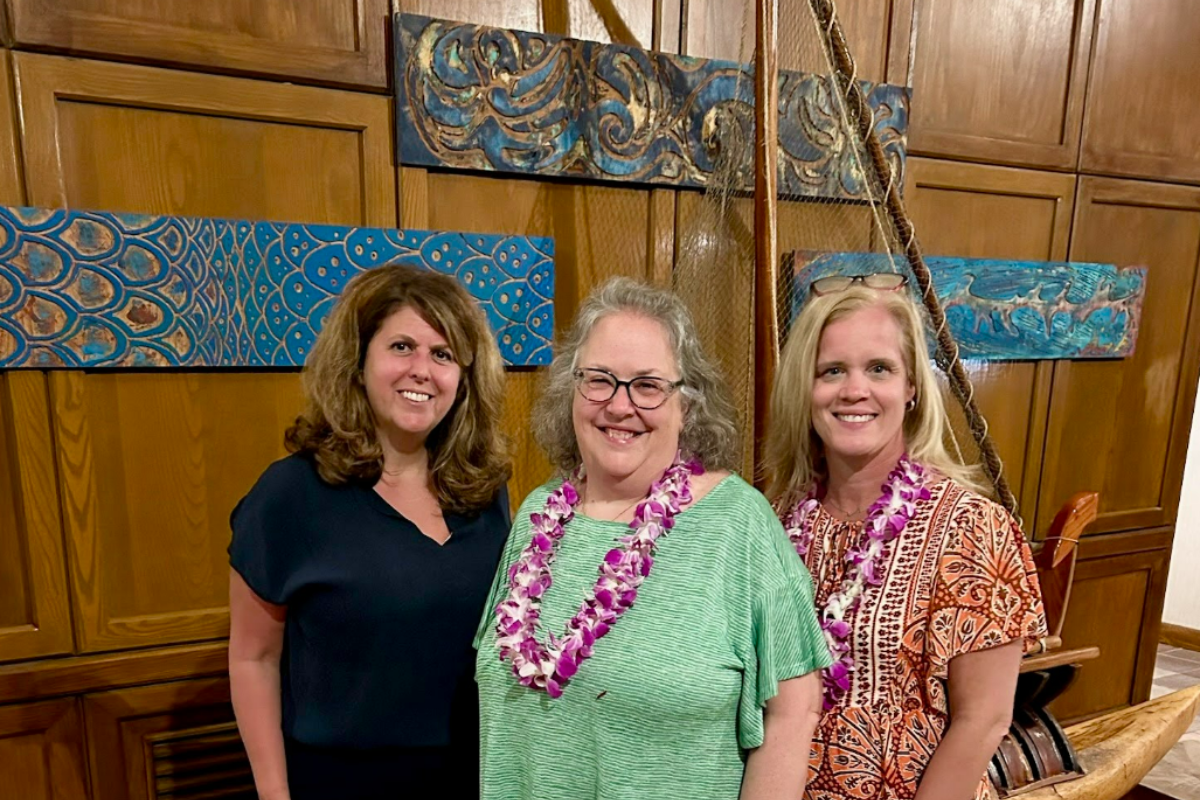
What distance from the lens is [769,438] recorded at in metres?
1.30

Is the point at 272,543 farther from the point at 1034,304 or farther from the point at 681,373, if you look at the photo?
the point at 1034,304

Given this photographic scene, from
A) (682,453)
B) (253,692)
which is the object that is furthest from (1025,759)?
(253,692)

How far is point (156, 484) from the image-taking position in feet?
5.91

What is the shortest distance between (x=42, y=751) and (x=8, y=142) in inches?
57.6

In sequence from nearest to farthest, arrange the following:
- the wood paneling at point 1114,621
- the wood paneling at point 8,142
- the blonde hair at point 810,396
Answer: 1. the blonde hair at point 810,396
2. the wood paneling at point 8,142
3. the wood paneling at point 1114,621

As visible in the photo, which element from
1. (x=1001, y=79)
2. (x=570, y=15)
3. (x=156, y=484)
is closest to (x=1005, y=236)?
(x=1001, y=79)

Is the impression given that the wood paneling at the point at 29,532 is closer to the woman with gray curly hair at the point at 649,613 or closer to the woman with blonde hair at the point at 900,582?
the woman with gray curly hair at the point at 649,613

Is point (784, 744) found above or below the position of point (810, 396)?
below

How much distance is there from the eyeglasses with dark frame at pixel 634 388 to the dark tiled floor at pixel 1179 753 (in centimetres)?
288

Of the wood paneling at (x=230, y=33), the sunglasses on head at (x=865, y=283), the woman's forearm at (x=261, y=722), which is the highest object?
the wood paneling at (x=230, y=33)

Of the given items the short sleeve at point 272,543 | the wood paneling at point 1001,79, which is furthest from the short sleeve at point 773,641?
the wood paneling at point 1001,79

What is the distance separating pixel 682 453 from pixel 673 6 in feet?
5.20

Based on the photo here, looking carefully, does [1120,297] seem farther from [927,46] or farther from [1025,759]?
[1025,759]

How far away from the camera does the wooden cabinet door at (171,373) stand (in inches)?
64.8
